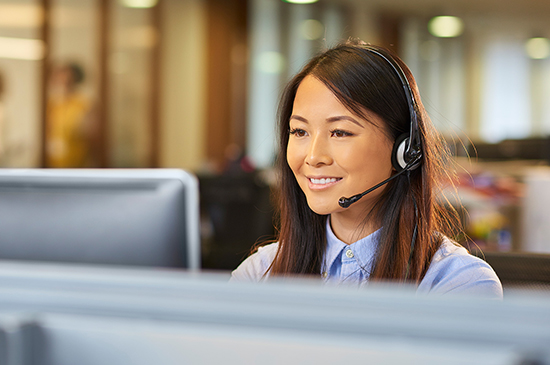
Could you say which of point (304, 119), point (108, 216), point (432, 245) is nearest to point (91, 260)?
point (108, 216)

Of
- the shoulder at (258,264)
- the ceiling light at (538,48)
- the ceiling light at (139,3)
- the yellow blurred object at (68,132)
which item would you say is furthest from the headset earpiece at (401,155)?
the ceiling light at (538,48)

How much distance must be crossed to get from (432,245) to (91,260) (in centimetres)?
58

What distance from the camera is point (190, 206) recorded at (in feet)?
2.44

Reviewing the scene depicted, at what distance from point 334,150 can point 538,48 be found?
8983 mm

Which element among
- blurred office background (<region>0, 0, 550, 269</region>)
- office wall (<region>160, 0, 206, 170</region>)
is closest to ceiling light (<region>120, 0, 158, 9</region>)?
blurred office background (<region>0, 0, 550, 269</region>)

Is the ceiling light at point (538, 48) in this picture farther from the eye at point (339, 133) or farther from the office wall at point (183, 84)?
the eye at point (339, 133)

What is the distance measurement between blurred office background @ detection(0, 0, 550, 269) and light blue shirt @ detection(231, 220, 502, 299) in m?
1.68

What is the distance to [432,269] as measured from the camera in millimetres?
897

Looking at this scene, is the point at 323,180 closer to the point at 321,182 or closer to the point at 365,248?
the point at 321,182

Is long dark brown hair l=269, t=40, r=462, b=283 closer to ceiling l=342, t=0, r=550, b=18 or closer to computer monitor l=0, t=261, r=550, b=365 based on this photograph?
computer monitor l=0, t=261, r=550, b=365

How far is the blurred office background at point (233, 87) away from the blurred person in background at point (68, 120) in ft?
0.03

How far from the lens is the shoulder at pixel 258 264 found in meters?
1.05

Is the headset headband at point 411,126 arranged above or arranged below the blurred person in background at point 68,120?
below

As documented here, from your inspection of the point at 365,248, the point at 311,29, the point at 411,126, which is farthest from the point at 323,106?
the point at 311,29
